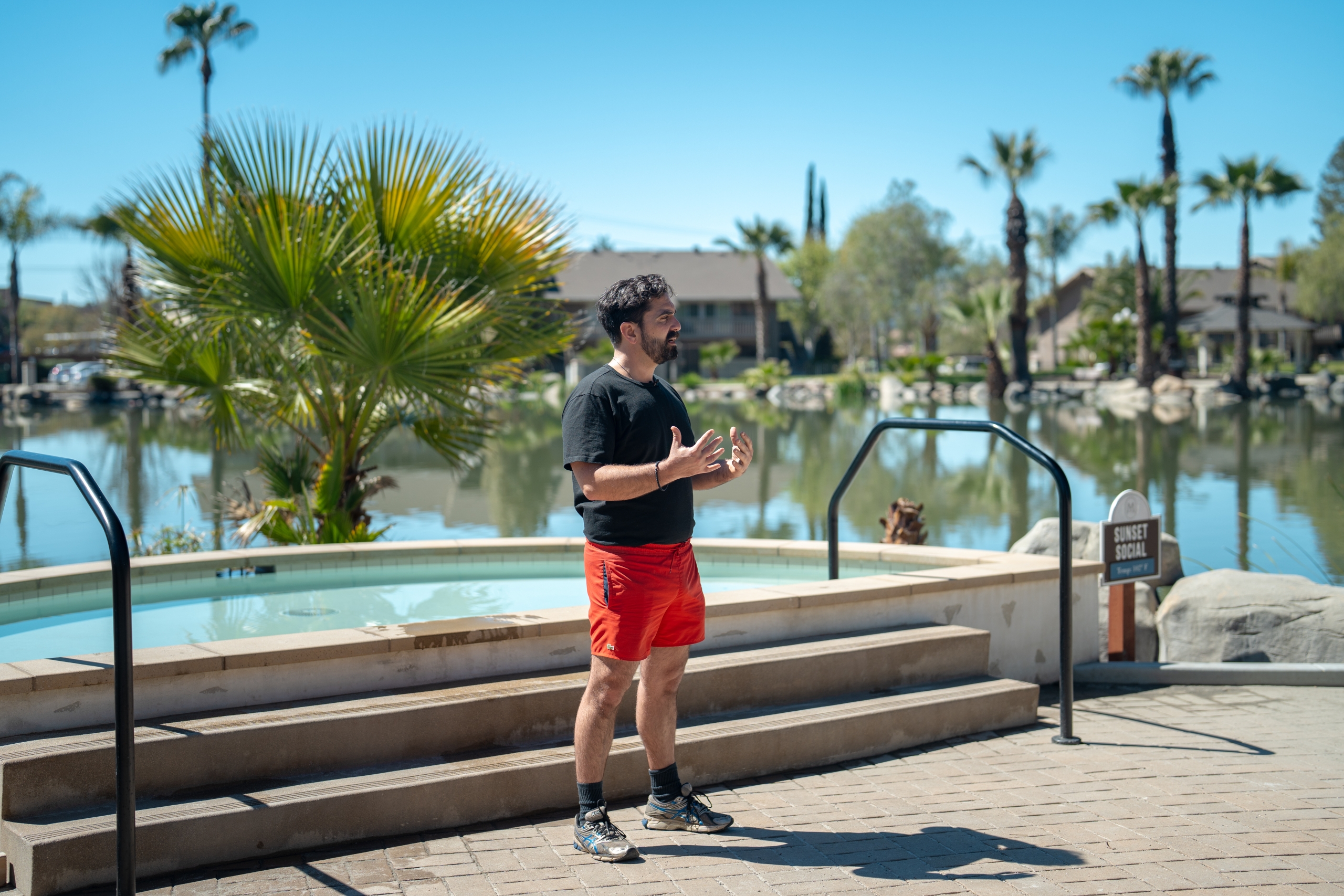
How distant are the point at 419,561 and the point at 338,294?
2.09m

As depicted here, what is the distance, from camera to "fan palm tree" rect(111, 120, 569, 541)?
7750 mm

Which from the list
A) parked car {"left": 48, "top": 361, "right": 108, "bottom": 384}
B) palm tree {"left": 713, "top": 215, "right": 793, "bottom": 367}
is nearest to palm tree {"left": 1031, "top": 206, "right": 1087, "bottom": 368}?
palm tree {"left": 713, "top": 215, "right": 793, "bottom": 367}

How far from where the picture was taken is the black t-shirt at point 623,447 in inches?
131

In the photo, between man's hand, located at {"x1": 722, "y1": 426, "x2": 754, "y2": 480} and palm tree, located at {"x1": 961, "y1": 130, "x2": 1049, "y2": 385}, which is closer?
man's hand, located at {"x1": 722, "y1": 426, "x2": 754, "y2": 480}

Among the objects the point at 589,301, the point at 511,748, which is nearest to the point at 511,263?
the point at 511,748

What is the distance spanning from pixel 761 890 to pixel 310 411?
21.8 ft

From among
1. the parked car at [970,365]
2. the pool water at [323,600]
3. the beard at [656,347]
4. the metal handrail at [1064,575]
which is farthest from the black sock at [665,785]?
the parked car at [970,365]

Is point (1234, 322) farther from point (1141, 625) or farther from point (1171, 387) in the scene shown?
point (1141, 625)

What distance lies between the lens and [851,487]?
1817cm

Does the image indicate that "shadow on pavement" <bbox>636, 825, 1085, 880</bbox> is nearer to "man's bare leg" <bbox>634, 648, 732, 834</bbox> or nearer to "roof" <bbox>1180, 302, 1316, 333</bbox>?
"man's bare leg" <bbox>634, 648, 732, 834</bbox>

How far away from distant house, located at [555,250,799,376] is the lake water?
2858 cm

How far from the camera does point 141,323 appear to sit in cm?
875

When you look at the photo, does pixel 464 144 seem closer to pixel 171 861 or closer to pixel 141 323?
pixel 141 323

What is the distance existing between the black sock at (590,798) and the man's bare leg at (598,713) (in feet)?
0.05
